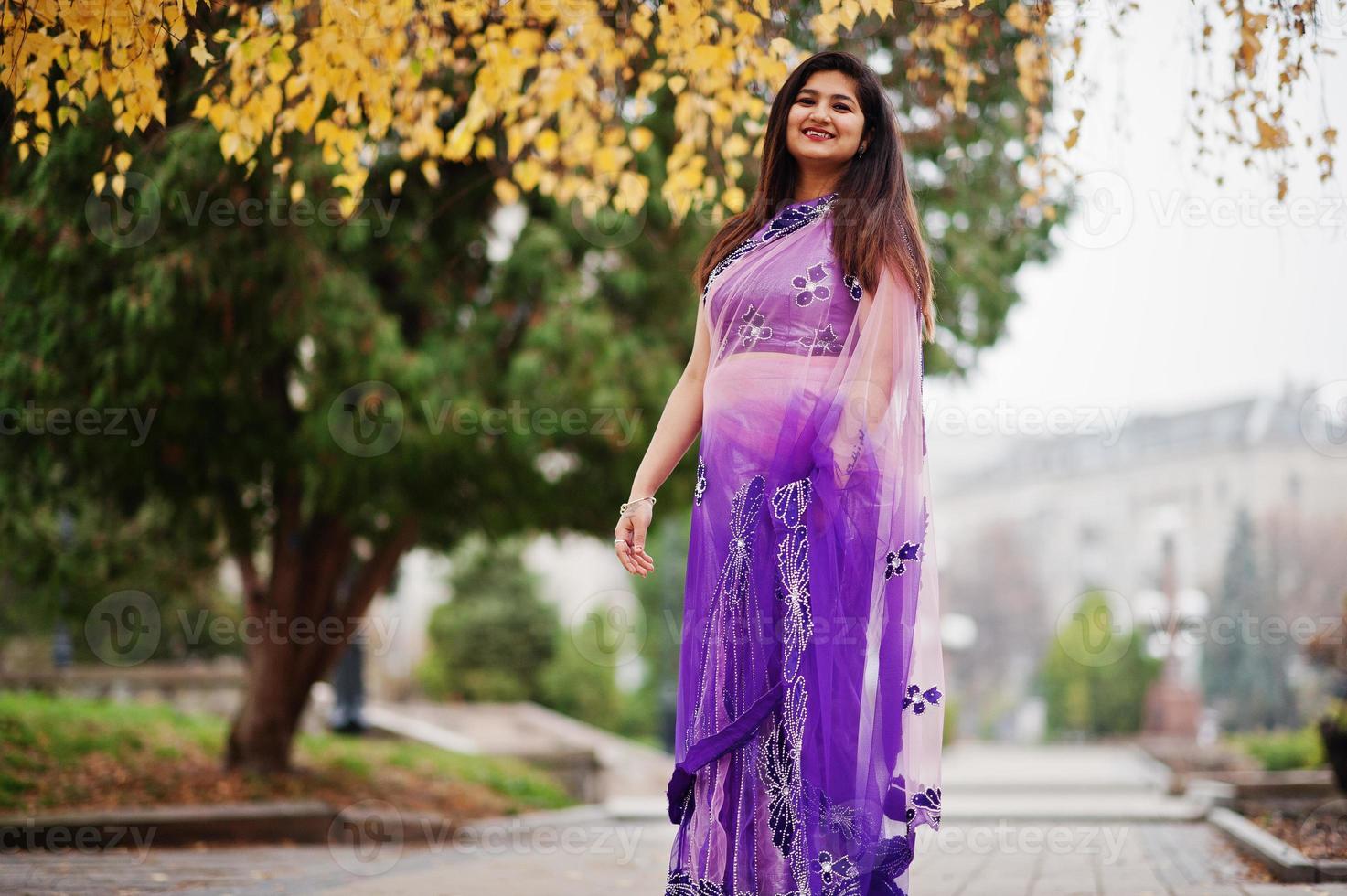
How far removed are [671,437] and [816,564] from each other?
0.56m

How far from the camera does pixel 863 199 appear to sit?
3240mm

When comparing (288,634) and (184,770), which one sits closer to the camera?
(184,770)

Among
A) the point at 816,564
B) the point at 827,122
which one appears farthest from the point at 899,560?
the point at 827,122

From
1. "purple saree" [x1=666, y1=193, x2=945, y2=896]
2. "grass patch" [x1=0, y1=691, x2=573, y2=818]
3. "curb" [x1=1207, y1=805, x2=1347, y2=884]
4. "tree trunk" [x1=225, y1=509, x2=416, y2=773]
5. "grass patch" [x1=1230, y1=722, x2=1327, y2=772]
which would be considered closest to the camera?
"purple saree" [x1=666, y1=193, x2=945, y2=896]

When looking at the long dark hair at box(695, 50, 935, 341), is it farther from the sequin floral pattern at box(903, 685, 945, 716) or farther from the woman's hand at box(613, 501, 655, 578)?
the sequin floral pattern at box(903, 685, 945, 716)

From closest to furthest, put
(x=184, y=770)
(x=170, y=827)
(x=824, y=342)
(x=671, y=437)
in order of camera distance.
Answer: (x=824, y=342) → (x=671, y=437) → (x=170, y=827) → (x=184, y=770)

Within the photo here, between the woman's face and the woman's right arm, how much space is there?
0.47 metres

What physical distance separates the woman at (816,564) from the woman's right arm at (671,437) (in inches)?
0.7

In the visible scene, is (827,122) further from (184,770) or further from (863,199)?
(184,770)

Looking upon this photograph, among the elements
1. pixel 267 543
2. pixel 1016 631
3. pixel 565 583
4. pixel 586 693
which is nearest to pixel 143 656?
pixel 267 543

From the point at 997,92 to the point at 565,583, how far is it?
5978 cm

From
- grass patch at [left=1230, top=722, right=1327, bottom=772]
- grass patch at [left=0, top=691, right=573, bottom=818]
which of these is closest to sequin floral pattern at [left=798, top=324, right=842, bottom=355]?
grass patch at [left=0, top=691, right=573, bottom=818]

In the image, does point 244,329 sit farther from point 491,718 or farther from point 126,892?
point 491,718

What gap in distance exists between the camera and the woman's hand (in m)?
3.21
